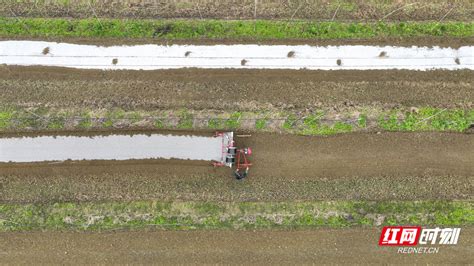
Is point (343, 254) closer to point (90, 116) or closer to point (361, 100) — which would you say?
point (361, 100)

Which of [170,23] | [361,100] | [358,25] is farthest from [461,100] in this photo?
[170,23]

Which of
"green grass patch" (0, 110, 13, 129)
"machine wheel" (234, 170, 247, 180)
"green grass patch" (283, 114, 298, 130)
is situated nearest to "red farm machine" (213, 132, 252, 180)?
"machine wheel" (234, 170, 247, 180)

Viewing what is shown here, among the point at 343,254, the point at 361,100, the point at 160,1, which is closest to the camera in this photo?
the point at 343,254

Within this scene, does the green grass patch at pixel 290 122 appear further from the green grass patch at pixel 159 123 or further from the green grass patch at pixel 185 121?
the green grass patch at pixel 159 123

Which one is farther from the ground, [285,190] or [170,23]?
[170,23]

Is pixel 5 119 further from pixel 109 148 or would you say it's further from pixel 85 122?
pixel 109 148

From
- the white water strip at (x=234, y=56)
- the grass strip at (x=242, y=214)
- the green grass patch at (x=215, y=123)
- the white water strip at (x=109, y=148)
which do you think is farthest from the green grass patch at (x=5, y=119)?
the green grass patch at (x=215, y=123)
